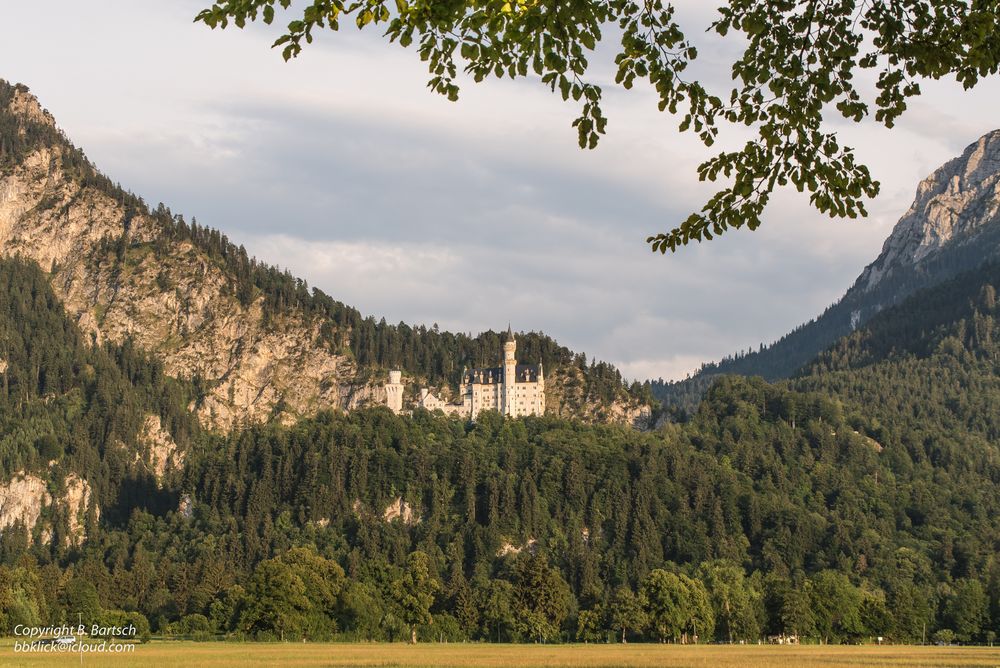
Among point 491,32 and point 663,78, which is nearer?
point 491,32

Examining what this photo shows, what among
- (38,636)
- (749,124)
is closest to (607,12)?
(749,124)

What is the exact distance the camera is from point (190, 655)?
366 feet

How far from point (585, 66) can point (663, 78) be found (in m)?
2.70

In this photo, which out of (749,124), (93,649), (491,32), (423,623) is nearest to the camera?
(491,32)

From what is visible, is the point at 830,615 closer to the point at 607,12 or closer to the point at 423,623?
the point at 423,623

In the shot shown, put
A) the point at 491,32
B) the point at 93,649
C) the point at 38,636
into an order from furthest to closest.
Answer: the point at 38,636 < the point at 93,649 < the point at 491,32

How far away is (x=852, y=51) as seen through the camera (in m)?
26.7

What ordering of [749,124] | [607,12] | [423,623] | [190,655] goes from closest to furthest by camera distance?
[607,12] → [749,124] → [190,655] → [423,623]

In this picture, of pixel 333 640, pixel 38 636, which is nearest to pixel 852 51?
pixel 38 636

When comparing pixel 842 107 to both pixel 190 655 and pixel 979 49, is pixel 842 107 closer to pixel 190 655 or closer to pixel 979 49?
pixel 979 49

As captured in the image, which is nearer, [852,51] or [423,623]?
[852,51]

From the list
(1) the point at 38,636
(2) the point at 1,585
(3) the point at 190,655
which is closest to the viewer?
(3) the point at 190,655

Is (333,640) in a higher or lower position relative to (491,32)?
lower

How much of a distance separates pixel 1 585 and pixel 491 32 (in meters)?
148
